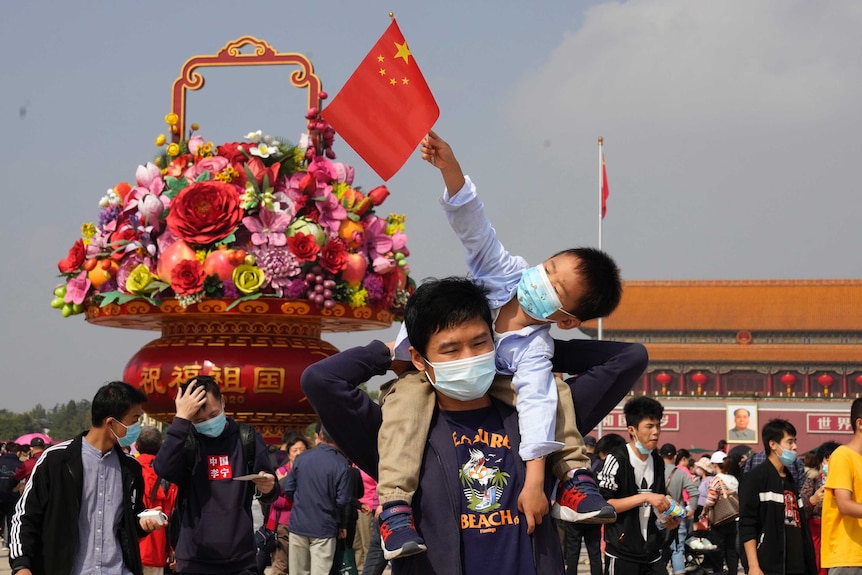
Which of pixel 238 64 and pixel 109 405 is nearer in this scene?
pixel 109 405

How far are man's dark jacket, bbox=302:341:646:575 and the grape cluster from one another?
17.7 feet

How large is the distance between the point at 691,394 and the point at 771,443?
34858mm

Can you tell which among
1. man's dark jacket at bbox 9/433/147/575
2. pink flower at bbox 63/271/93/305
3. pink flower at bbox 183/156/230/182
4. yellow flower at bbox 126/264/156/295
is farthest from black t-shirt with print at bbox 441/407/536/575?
pink flower at bbox 63/271/93/305

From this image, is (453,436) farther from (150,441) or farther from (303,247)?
(303,247)

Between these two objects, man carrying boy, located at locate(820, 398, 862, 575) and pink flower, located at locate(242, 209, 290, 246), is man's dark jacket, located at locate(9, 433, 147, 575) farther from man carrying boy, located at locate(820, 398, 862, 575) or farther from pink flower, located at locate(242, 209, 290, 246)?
pink flower, located at locate(242, 209, 290, 246)

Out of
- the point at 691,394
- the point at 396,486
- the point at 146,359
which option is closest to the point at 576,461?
the point at 396,486

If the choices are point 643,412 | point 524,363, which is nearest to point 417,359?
point 524,363

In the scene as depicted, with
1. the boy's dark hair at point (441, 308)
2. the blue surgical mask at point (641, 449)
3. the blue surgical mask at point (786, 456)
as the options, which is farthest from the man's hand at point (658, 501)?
the boy's dark hair at point (441, 308)

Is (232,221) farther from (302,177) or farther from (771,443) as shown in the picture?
(771,443)

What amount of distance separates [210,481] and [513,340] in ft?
8.54

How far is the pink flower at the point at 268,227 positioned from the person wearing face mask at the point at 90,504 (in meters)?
3.50

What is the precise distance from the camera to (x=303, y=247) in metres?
7.95

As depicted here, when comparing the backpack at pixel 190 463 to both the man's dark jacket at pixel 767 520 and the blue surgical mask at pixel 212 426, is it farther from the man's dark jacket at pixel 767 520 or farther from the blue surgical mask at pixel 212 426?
the man's dark jacket at pixel 767 520

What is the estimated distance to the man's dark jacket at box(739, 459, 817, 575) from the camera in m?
6.09
